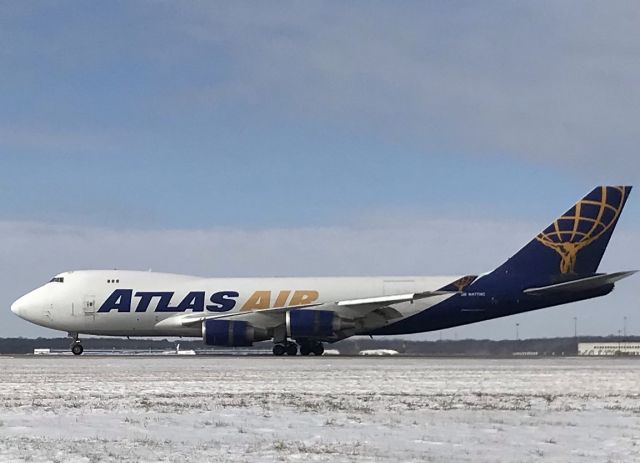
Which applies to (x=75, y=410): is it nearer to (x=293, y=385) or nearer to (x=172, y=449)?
(x=172, y=449)

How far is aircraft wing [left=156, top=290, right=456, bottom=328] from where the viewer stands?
3622 centimetres

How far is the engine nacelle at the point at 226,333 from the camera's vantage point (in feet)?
118

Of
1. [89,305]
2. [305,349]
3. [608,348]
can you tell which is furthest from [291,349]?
[608,348]

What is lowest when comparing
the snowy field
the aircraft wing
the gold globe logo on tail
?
the snowy field

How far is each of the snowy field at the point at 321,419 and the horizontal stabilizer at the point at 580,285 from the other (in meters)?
15.9

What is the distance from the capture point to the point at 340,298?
38062 mm

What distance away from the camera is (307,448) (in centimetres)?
927

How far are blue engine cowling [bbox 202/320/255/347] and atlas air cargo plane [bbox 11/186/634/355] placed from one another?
0.13ft

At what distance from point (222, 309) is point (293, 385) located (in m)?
20.7

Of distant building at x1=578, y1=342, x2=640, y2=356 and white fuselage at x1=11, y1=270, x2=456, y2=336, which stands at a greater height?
white fuselage at x1=11, y1=270, x2=456, y2=336

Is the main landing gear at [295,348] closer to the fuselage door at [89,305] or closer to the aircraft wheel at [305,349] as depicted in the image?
the aircraft wheel at [305,349]

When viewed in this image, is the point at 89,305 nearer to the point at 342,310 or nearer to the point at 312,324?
the point at 312,324

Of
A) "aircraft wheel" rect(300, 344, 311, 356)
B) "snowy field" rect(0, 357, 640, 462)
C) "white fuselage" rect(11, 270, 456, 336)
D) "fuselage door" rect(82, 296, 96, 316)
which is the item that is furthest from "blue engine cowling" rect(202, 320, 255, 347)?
"snowy field" rect(0, 357, 640, 462)

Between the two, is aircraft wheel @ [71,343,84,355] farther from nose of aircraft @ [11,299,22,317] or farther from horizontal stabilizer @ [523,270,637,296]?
horizontal stabilizer @ [523,270,637,296]
